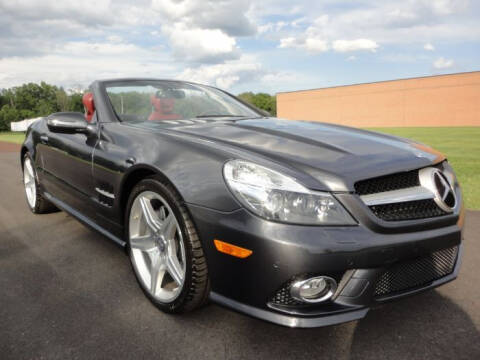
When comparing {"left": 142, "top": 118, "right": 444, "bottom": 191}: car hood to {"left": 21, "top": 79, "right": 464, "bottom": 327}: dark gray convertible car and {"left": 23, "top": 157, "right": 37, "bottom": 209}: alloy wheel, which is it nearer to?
{"left": 21, "top": 79, "right": 464, "bottom": 327}: dark gray convertible car

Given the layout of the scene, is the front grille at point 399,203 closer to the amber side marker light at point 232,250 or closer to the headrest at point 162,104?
the amber side marker light at point 232,250

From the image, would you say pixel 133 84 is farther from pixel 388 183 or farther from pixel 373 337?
pixel 373 337

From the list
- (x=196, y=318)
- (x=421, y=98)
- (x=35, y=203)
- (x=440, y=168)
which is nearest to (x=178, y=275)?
(x=196, y=318)

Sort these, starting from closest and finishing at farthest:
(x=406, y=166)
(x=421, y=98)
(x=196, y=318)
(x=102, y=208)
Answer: (x=406, y=166) → (x=196, y=318) → (x=102, y=208) → (x=421, y=98)

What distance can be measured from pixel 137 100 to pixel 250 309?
2.03m

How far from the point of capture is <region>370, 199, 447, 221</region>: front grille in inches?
72.3

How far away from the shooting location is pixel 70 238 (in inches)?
143

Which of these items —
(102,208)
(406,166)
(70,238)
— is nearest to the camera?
(406,166)

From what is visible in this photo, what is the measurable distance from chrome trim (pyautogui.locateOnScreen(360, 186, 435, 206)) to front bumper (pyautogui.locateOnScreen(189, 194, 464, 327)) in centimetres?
9

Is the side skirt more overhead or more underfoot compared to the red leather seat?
more underfoot

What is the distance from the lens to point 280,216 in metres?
1.73

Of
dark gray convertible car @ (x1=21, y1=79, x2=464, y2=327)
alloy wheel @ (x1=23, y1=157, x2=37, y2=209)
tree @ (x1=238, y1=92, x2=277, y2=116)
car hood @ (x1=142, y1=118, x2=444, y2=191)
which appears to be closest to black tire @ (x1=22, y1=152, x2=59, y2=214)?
alloy wheel @ (x1=23, y1=157, x2=37, y2=209)

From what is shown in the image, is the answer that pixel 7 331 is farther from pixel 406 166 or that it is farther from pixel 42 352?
pixel 406 166

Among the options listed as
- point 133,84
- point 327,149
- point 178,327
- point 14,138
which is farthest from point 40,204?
point 14,138
